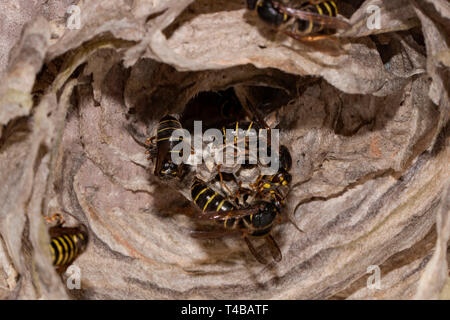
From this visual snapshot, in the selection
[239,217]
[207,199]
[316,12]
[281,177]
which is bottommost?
[239,217]

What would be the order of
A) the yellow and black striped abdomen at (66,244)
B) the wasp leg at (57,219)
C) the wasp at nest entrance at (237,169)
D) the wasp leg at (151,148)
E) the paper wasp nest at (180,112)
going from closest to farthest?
the paper wasp nest at (180,112) → the yellow and black striped abdomen at (66,244) → the wasp leg at (57,219) → the wasp at nest entrance at (237,169) → the wasp leg at (151,148)

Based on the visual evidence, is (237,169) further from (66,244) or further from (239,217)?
(66,244)

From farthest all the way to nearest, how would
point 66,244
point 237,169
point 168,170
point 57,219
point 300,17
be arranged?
1. point 237,169
2. point 168,170
3. point 57,219
4. point 66,244
5. point 300,17

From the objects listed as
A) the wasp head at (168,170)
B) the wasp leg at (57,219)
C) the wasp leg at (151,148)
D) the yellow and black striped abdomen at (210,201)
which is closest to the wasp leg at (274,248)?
the yellow and black striped abdomen at (210,201)

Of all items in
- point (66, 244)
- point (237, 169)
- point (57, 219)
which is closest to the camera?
point (66, 244)

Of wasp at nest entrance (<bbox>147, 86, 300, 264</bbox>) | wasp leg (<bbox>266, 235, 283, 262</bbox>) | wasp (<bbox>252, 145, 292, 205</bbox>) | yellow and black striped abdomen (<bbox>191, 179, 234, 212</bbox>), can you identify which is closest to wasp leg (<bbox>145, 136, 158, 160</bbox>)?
wasp at nest entrance (<bbox>147, 86, 300, 264</bbox>)

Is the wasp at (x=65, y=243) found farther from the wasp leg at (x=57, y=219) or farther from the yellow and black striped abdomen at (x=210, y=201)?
the yellow and black striped abdomen at (x=210, y=201)

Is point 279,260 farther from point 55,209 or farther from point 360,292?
point 55,209

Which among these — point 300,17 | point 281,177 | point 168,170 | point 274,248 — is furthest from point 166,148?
point 300,17
